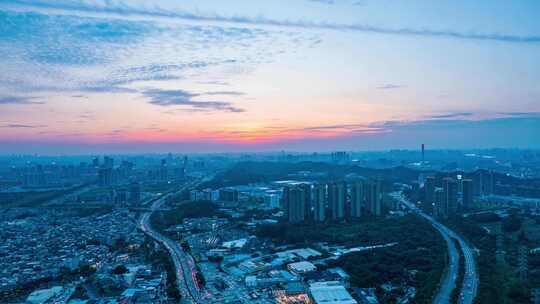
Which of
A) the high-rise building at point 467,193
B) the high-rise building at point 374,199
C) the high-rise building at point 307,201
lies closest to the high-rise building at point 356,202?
the high-rise building at point 374,199

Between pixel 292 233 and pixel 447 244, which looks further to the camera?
pixel 292 233

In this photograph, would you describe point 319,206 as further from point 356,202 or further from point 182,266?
point 182,266

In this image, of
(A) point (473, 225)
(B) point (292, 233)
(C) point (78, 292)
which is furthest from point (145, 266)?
(A) point (473, 225)

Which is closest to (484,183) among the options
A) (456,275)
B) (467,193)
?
(467,193)

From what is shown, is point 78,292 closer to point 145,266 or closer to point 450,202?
point 145,266

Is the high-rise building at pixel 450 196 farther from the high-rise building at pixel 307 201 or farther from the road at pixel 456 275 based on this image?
the high-rise building at pixel 307 201
